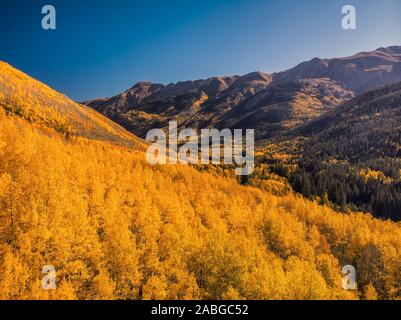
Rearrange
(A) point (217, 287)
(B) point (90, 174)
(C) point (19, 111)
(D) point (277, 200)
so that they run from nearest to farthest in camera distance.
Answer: (A) point (217, 287)
(B) point (90, 174)
(D) point (277, 200)
(C) point (19, 111)

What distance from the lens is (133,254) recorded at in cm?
6219

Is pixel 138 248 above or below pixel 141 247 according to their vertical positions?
below

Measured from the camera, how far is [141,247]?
232ft

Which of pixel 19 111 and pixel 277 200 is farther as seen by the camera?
pixel 19 111

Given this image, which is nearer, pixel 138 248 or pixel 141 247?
pixel 141 247

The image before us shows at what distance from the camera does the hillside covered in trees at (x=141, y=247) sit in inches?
2073

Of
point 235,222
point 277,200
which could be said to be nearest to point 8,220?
point 235,222

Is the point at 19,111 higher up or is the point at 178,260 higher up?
the point at 19,111

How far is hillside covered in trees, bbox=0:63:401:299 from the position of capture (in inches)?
2073

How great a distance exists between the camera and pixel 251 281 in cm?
5941
